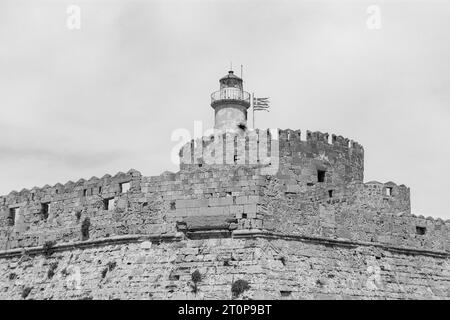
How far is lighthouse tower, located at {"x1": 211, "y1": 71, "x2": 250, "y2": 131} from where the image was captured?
119ft

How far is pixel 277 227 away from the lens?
22281 millimetres

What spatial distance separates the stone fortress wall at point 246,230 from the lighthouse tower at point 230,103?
10.0 m

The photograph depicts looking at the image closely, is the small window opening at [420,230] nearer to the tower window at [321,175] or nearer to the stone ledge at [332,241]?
the stone ledge at [332,241]

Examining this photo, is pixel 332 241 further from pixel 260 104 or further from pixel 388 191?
pixel 260 104

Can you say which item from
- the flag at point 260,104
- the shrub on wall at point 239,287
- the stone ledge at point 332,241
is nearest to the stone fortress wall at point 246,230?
the stone ledge at point 332,241

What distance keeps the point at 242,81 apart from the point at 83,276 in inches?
588

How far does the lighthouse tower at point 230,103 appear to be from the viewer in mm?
36281

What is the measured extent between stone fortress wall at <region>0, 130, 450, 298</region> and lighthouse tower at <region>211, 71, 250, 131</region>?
10.0m

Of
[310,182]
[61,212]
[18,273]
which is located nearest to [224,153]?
[310,182]

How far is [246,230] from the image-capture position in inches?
866

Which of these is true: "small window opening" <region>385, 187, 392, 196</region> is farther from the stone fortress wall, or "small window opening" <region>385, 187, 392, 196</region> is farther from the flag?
the flag

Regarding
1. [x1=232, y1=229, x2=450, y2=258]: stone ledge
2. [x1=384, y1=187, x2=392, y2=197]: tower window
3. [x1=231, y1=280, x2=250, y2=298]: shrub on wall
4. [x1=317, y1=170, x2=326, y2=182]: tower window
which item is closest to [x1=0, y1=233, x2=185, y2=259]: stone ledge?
[x1=232, y1=229, x2=450, y2=258]: stone ledge
